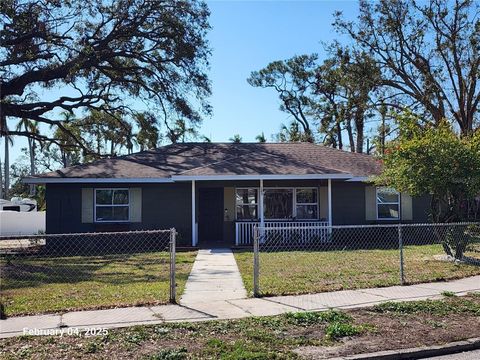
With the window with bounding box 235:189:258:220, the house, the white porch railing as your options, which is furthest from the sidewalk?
the window with bounding box 235:189:258:220

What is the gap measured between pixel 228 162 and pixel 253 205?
201 centimetres

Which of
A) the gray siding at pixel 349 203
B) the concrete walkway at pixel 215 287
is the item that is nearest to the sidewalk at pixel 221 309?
the concrete walkway at pixel 215 287

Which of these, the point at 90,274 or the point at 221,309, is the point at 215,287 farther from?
the point at 90,274

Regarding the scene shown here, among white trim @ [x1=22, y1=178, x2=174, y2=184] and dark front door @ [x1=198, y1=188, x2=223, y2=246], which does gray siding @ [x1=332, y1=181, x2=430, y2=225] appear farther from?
white trim @ [x1=22, y1=178, x2=174, y2=184]

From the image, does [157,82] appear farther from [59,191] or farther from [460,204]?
[460,204]

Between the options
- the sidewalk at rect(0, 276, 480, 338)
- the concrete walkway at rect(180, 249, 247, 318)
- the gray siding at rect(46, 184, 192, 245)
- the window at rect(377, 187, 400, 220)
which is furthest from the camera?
the window at rect(377, 187, 400, 220)

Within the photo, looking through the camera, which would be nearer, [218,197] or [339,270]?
[339,270]

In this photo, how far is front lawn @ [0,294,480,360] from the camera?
Answer: 5.85 metres

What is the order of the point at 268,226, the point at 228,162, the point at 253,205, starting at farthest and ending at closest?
1. the point at 253,205
2. the point at 228,162
3. the point at 268,226

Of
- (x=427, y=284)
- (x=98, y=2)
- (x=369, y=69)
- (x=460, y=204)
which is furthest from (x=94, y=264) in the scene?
(x=369, y=69)

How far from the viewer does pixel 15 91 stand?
929 inches

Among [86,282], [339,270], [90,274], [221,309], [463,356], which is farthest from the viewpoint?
[90,274]

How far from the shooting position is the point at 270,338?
21.0ft

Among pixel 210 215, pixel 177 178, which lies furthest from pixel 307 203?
pixel 177 178
